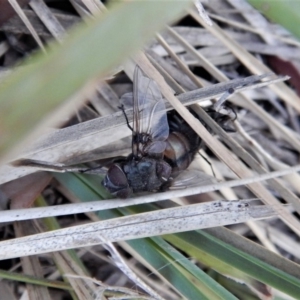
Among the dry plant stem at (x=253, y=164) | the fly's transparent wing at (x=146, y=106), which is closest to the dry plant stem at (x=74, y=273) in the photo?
the fly's transparent wing at (x=146, y=106)

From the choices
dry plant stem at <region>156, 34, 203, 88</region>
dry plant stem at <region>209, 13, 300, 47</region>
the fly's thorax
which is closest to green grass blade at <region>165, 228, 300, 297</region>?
the fly's thorax

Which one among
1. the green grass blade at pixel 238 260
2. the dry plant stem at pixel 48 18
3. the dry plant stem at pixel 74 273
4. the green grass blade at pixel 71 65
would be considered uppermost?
the green grass blade at pixel 71 65

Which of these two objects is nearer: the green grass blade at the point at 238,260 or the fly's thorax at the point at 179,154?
the green grass blade at the point at 238,260

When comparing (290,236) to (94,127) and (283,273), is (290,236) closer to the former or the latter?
(283,273)

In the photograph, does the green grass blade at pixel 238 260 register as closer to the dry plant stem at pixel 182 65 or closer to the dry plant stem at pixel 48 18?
the dry plant stem at pixel 182 65

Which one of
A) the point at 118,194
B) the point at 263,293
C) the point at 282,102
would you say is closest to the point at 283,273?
the point at 263,293

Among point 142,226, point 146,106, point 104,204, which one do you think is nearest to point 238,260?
point 142,226

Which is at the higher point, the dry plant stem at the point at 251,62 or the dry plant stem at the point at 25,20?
the dry plant stem at the point at 25,20
